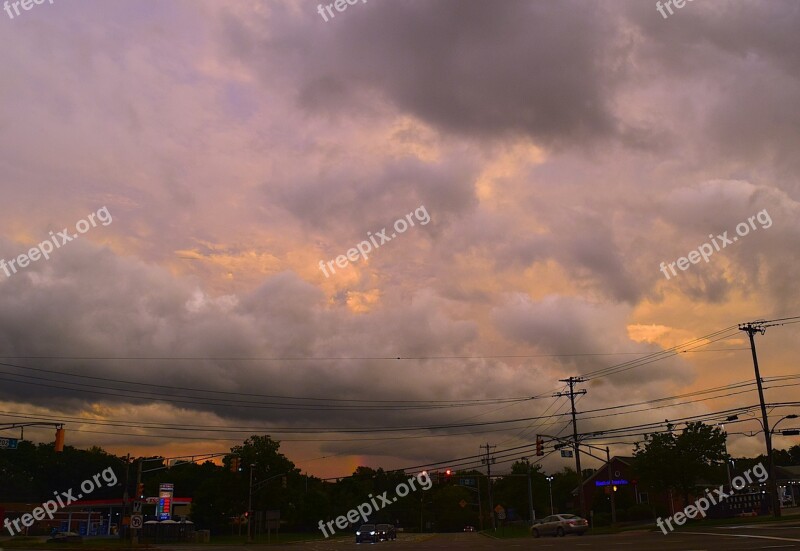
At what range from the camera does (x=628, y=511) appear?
8225cm

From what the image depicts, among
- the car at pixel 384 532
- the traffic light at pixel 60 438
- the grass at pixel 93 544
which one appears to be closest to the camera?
the traffic light at pixel 60 438

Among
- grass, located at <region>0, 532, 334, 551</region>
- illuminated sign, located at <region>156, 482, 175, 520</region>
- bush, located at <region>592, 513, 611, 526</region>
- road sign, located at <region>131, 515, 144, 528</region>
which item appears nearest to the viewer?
grass, located at <region>0, 532, 334, 551</region>

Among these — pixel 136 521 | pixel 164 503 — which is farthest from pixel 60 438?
pixel 164 503

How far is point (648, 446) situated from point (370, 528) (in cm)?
2716

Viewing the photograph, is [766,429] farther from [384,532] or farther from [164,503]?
[164,503]

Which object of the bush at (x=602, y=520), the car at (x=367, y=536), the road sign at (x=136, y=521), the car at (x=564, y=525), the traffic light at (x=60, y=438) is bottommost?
the bush at (x=602, y=520)

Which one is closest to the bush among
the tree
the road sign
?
the tree

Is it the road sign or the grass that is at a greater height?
the road sign

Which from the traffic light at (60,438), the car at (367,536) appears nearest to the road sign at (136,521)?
the traffic light at (60,438)

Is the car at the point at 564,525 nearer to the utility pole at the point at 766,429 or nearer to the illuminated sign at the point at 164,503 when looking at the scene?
the utility pole at the point at 766,429

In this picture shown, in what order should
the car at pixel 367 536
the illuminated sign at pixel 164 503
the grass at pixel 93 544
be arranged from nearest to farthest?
the grass at pixel 93 544, the car at pixel 367 536, the illuminated sign at pixel 164 503

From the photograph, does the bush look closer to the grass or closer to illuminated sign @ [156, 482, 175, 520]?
the grass

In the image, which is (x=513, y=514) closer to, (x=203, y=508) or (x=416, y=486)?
(x=416, y=486)

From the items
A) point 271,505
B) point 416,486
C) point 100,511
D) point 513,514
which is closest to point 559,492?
point 513,514
